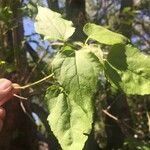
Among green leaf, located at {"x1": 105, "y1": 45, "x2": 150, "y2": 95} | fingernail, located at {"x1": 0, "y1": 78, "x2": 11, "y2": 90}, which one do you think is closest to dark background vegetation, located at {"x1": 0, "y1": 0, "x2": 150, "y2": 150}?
green leaf, located at {"x1": 105, "y1": 45, "x2": 150, "y2": 95}

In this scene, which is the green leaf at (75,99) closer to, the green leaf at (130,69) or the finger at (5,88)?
the green leaf at (130,69)

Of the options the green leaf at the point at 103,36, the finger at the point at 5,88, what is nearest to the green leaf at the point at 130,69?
the green leaf at the point at 103,36

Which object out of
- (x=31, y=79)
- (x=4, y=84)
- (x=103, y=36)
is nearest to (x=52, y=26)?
(x=103, y=36)

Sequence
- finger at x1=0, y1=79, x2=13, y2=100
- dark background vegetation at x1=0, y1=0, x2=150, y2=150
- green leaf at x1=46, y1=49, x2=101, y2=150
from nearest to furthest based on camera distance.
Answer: green leaf at x1=46, y1=49, x2=101, y2=150, finger at x1=0, y1=79, x2=13, y2=100, dark background vegetation at x1=0, y1=0, x2=150, y2=150

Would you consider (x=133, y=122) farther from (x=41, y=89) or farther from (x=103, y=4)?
(x=41, y=89)

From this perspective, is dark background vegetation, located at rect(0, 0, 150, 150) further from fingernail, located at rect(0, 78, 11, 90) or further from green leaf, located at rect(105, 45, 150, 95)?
fingernail, located at rect(0, 78, 11, 90)

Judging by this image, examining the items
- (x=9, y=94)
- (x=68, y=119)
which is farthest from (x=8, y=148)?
(x=68, y=119)
